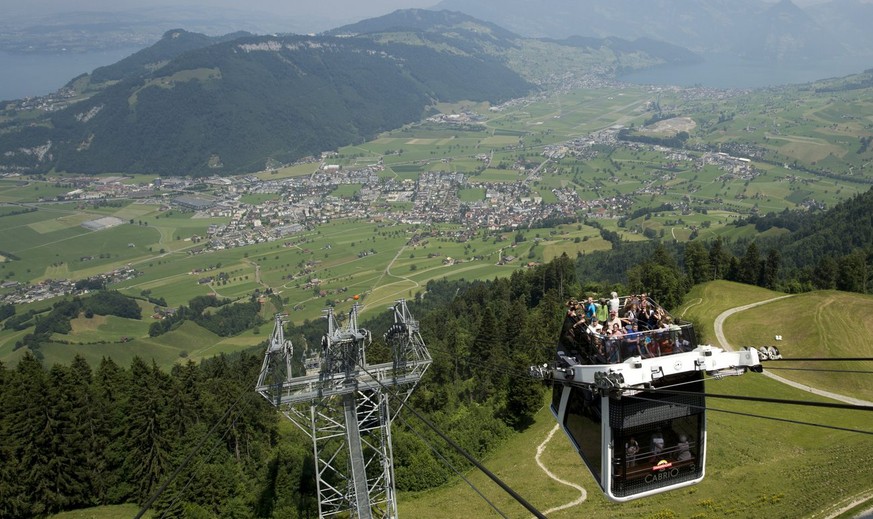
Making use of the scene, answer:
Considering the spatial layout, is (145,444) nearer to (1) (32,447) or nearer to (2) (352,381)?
(1) (32,447)

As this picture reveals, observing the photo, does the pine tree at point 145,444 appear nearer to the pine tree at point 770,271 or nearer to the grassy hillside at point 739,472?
the grassy hillside at point 739,472

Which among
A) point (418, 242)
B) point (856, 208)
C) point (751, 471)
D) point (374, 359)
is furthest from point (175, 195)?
point (751, 471)

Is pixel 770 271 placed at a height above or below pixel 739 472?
below

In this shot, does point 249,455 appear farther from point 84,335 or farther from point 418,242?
point 418,242

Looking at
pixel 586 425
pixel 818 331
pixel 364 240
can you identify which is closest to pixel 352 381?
pixel 586 425

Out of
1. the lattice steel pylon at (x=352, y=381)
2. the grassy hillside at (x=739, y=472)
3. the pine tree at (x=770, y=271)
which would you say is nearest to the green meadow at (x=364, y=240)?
the pine tree at (x=770, y=271)

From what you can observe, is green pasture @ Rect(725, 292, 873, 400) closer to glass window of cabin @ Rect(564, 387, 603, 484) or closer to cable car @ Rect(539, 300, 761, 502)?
glass window of cabin @ Rect(564, 387, 603, 484)

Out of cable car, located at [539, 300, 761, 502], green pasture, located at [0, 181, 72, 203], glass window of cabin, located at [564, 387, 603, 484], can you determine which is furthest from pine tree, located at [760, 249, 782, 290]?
green pasture, located at [0, 181, 72, 203]
